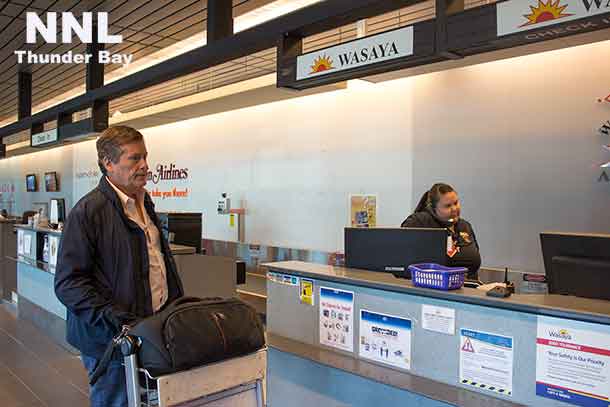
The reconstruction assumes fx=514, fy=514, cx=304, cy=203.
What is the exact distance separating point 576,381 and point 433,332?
1.58ft

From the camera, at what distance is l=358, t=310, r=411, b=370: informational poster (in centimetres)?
193

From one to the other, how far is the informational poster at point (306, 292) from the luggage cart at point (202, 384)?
585 mm

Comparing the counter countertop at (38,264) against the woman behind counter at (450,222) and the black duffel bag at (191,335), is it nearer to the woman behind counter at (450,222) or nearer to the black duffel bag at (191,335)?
the woman behind counter at (450,222)

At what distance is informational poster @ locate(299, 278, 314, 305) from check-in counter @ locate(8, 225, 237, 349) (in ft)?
6.82

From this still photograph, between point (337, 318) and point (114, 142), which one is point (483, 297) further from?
point (114, 142)

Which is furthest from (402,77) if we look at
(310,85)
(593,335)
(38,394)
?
(38,394)

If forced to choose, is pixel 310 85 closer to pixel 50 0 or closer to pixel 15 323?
pixel 50 0

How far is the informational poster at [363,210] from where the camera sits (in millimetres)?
4941

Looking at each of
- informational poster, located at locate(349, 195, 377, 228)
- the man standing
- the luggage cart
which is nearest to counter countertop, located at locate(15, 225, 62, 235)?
informational poster, located at locate(349, 195, 377, 228)

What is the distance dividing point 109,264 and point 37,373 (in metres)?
3.06

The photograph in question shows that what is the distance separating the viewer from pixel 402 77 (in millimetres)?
4516

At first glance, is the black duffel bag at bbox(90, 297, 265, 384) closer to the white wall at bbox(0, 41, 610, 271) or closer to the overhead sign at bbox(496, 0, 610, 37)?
the overhead sign at bbox(496, 0, 610, 37)

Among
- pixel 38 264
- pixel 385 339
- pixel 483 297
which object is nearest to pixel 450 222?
pixel 385 339

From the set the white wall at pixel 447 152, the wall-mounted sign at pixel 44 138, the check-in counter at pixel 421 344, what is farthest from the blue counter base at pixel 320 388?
the wall-mounted sign at pixel 44 138
